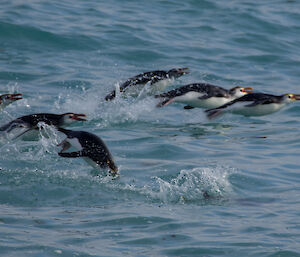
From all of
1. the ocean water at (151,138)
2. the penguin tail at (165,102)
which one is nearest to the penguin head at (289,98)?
the ocean water at (151,138)

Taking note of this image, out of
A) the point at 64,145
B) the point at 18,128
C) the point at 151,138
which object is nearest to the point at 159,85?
the point at 151,138

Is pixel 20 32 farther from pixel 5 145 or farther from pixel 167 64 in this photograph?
pixel 5 145

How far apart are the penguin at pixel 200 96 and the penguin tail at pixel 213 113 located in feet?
0.71

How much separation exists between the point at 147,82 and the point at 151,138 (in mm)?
1955

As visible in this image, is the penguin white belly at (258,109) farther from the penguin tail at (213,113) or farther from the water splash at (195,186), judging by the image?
the water splash at (195,186)

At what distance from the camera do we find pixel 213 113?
35.1 feet

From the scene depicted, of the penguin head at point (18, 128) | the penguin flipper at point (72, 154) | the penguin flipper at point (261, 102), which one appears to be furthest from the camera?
the penguin flipper at point (261, 102)

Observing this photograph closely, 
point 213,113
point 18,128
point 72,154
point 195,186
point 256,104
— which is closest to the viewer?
point 195,186

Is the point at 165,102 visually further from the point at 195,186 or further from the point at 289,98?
the point at 195,186

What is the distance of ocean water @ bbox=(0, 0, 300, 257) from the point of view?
225 inches

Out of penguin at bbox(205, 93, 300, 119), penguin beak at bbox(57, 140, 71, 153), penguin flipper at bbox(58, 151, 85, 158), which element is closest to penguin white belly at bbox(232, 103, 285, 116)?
penguin at bbox(205, 93, 300, 119)

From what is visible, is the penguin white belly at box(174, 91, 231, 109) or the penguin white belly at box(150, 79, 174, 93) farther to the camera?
the penguin white belly at box(150, 79, 174, 93)

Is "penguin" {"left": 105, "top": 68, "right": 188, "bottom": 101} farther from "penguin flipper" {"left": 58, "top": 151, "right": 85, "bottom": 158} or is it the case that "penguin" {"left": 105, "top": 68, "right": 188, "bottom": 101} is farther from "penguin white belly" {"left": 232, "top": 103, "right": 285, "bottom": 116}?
"penguin flipper" {"left": 58, "top": 151, "right": 85, "bottom": 158}

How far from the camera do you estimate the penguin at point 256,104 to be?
10453mm
